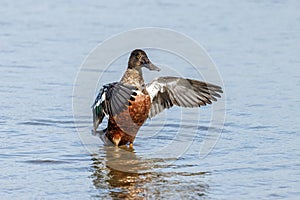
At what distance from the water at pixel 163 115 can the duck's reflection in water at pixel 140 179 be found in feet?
0.06

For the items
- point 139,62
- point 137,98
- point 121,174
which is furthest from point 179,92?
point 121,174

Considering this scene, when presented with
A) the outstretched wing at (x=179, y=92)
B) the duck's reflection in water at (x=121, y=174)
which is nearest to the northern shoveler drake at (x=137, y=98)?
the outstretched wing at (x=179, y=92)

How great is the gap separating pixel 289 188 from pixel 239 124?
2245 millimetres

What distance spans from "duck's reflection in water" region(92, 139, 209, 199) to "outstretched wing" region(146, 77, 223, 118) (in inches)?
31.5

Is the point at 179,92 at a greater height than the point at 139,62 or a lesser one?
lesser

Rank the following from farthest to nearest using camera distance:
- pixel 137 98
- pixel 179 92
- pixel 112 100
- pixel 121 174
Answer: pixel 179 92
pixel 137 98
pixel 112 100
pixel 121 174

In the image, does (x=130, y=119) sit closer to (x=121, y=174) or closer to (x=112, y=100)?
(x=112, y=100)

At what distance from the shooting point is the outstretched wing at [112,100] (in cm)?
702

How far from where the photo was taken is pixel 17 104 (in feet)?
29.7

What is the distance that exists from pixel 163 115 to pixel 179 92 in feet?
2.75

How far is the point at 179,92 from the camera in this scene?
8125 mm

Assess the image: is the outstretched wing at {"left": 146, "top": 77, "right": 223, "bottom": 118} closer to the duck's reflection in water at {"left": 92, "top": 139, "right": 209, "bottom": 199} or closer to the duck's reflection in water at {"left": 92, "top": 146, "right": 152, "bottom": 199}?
the duck's reflection in water at {"left": 92, "top": 146, "right": 152, "bottom": 199}

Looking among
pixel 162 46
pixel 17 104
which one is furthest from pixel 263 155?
pixel 162 46

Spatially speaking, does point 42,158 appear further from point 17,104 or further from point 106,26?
point 106,26
